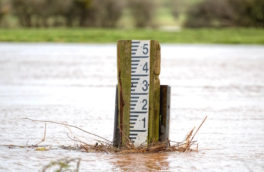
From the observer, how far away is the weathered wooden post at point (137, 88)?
6344 millimetres

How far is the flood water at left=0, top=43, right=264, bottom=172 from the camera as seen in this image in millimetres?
5965

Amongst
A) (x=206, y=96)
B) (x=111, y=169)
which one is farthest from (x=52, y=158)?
(x=206, y=96)

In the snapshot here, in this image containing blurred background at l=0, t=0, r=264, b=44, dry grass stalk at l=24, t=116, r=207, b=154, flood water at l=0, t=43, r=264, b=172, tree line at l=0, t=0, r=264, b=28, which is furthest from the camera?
tree line at l=0, t=0, r=264, b=28

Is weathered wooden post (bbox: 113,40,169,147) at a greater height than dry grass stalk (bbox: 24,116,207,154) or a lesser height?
greater

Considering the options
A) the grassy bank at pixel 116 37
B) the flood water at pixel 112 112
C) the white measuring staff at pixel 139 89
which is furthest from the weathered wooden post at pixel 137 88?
the grassy bank at pixel 116 37

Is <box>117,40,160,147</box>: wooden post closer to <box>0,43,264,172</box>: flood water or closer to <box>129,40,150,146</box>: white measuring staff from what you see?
<box>129,40,150,146</box>: white measuring staff

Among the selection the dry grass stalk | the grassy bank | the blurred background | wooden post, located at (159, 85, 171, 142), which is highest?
the blurred background

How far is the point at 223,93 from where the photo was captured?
11781mm

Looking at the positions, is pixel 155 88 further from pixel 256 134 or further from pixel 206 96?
pixel 206 96

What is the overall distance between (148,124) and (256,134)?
176 cm

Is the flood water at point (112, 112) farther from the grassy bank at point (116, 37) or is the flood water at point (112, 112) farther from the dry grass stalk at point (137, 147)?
the grassy bank at point (116, 37)

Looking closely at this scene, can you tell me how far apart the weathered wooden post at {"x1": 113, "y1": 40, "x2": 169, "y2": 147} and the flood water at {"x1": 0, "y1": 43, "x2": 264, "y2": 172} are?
33cm

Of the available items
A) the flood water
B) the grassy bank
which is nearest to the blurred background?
the grassy bank

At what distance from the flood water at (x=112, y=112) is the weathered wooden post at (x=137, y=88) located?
33 centimetres
